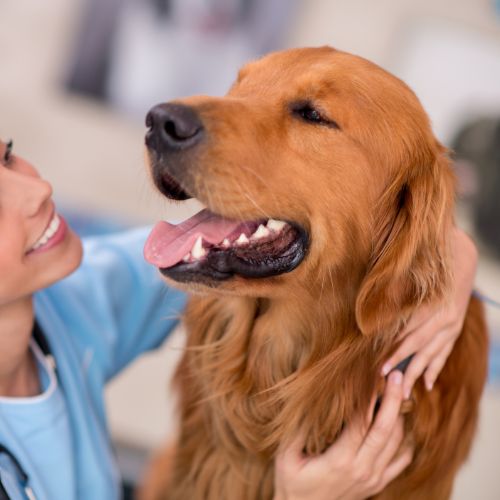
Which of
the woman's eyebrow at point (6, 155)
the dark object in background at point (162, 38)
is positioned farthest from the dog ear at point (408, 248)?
the dark object in background at point (162, 38)

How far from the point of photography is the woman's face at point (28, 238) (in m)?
1.13

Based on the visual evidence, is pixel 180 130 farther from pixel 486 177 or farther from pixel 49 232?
pixel 486 177

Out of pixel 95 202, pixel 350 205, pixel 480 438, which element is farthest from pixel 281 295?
pixel 95 202

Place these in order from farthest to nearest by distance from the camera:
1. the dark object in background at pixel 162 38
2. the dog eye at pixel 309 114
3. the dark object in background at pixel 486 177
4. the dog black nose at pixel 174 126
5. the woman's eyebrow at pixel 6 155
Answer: the dark object in background at pixel 162 38 < the dark object in background at pixel 486 177 < the woman's eyebrow at pixel 6 155 < the dog eye at pixel 309 114 < the dog black nose at pixel 174 126

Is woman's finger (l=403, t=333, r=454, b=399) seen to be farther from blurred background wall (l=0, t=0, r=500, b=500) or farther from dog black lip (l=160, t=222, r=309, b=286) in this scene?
blurred background wall (l=0, t=0, r=500, b=500)

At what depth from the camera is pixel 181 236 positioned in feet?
3.79

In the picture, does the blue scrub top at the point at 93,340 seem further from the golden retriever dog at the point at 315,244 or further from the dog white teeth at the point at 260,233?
the dog white teeth at the point at 260,233

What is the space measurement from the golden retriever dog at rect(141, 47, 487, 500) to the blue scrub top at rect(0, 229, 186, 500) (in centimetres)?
26

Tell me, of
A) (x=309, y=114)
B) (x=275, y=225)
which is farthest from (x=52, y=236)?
(x=309, y=114)

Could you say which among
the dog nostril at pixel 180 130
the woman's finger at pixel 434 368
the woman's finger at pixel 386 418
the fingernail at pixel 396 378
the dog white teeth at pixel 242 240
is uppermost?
the dog nostril at pixel 180 130

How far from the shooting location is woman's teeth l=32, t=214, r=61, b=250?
123cm

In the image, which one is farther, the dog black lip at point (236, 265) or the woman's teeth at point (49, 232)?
the woman's teeth at point (49, 232)

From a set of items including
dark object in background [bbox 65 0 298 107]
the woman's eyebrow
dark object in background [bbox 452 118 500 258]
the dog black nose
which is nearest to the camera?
the dog black nose

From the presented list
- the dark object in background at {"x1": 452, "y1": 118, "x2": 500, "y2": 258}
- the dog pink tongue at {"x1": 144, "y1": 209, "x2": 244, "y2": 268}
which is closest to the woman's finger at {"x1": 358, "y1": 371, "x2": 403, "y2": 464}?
the dog pink tongue at {"x1": 144, "y1": 209, "x2": 244, "y2": 268}
